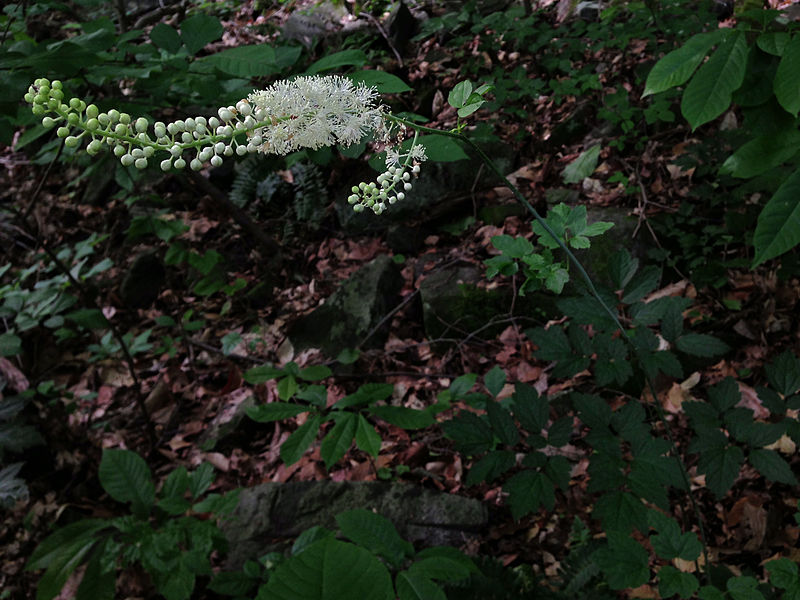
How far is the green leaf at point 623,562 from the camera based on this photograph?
124 centimetres

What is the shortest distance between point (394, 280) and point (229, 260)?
157 cm

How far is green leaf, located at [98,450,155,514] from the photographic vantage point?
6.12 feet

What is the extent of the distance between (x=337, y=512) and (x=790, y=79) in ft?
6.82

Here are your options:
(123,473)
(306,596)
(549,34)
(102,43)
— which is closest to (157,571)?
(123,473)

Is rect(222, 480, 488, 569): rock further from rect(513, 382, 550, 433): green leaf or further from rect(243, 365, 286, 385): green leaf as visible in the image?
rect(513, 382, 550, 433): green leaf

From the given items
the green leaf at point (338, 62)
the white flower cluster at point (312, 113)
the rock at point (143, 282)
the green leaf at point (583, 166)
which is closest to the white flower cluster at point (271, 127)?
the white flower cluster at point (312, 113)

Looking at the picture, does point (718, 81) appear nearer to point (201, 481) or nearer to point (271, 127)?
point (271, 127)

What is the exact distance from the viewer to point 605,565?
1.27 meters

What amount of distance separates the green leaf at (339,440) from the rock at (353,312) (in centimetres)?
154

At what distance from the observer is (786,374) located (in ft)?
5.20

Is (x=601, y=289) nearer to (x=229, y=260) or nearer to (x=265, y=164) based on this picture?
(x=265, y=164)

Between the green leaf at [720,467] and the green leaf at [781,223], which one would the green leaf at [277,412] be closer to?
the green leaf at [720,467]

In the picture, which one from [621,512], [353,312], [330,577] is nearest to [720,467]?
[621,512]

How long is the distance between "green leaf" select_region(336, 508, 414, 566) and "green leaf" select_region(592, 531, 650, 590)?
50cm
